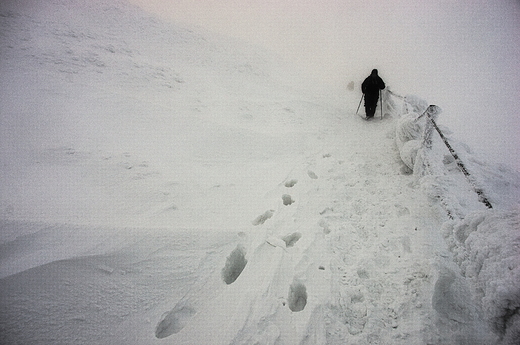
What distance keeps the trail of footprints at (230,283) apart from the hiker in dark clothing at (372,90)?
5686 mm

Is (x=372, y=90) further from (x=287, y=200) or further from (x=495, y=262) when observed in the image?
(x=495, y=262)

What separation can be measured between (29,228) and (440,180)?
5101 millimetres

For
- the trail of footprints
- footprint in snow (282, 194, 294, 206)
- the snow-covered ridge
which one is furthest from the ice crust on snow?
footprint in snow (282, 194, 294, 206)

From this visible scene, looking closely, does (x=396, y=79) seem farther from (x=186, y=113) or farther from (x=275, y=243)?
(x=275, y=243)

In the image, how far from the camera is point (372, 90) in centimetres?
660

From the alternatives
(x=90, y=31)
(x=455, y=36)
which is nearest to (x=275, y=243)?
(x=90, y=31)

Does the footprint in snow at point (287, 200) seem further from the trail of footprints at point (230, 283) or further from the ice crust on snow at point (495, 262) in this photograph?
the ice crust on snow at point (495, 262)

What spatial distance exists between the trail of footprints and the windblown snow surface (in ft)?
0.05

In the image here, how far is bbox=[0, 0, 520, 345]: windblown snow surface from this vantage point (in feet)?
5.49

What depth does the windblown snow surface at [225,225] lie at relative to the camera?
1672 mm

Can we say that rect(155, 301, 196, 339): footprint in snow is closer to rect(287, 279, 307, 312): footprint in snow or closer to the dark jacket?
rect(287, 279, 307, 312): footprint in snow

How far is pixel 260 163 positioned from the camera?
4172 millimetres

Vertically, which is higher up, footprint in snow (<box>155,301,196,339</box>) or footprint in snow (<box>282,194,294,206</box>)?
footprint in snow (<box>282,194,294,206</box>)

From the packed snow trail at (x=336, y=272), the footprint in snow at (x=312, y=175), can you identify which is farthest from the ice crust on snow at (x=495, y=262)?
the footprint in snow at (x=312, y=175)
